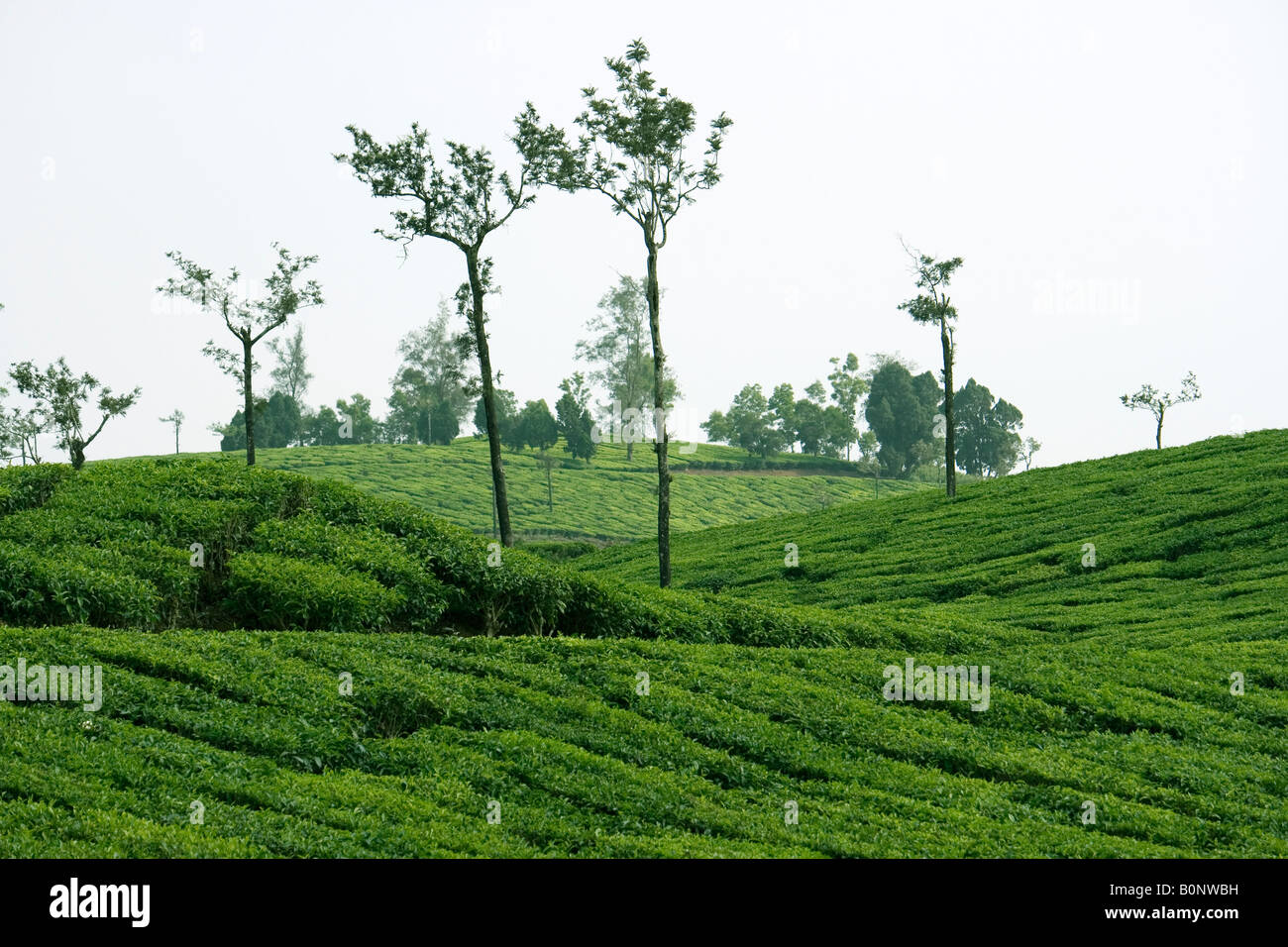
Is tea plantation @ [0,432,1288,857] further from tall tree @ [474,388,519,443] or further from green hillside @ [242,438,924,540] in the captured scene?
tall tree @ [474,388,519,443]

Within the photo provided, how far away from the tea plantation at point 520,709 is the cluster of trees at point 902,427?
108 metres

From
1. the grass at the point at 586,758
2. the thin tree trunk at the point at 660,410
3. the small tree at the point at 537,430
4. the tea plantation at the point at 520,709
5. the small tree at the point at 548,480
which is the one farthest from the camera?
the small tree at the point at 537,430

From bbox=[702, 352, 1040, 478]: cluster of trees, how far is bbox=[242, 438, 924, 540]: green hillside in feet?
15.6

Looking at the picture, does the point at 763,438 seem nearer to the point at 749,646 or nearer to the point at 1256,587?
the point at 1256,587

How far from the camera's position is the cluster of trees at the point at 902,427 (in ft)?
453

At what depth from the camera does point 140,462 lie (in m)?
25.7

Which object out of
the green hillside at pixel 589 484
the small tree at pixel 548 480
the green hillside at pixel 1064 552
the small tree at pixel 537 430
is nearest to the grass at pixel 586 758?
the green hillside at pixel 1064 552

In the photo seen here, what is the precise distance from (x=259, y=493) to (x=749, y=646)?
34.8 feet

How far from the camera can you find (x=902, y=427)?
5428 inches

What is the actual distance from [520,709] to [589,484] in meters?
95.0

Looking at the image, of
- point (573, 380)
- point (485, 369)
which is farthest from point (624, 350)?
point (485, 369)

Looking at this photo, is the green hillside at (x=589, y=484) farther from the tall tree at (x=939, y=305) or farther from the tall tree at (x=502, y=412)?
the tall tree at (x=939, y=305)
